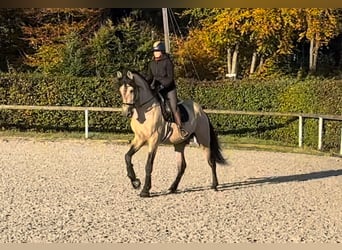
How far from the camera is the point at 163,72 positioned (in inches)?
341

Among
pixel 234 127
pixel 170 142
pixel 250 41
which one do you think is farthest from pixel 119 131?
pixel 170 142

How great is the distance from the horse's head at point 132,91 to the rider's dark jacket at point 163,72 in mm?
198

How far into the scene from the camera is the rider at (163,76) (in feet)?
28.0

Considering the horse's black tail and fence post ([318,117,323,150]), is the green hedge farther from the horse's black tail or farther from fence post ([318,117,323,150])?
the horse's black tail

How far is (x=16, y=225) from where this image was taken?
6465 mm

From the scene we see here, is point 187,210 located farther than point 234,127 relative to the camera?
No

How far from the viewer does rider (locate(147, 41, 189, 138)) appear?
8.54 meters

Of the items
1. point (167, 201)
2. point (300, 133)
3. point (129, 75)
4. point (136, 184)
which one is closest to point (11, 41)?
point (300, 133)

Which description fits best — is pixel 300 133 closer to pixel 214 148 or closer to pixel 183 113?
pixel 214 148

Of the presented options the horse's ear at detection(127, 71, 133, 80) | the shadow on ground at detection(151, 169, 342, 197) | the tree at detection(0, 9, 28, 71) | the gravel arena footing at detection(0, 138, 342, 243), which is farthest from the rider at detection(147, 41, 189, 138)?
the tree at detection(0, 9, 28, 71)

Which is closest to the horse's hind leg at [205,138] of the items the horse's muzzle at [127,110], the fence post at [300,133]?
the horse's muzzle at [127,110]

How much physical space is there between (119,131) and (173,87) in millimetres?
9995

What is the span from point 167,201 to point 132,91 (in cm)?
157

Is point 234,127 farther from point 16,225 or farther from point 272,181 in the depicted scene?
point 16,225
